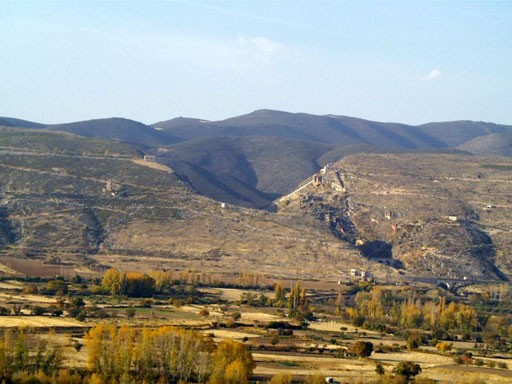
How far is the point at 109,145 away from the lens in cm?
15338

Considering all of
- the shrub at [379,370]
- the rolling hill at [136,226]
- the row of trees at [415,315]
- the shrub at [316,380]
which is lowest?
the row of trees at [415,315]

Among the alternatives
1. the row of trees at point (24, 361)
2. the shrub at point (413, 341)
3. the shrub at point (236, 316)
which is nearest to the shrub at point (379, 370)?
the shrub at point (413, 341)

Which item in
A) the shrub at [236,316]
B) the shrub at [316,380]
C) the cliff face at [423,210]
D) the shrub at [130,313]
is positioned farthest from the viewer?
the cliff face at [423,210]

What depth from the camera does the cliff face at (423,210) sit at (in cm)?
11338

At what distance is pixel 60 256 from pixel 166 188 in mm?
31253

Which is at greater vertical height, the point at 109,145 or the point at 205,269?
the point at 109,145

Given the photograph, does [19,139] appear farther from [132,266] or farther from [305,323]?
[305,323]

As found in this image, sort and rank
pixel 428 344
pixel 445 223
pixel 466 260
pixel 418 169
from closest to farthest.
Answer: pixel 428 344 < pixel 466 260 < pixel 445 223 < pixel 418 169

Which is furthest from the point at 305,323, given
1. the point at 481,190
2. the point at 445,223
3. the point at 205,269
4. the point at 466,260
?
the point at 481,190

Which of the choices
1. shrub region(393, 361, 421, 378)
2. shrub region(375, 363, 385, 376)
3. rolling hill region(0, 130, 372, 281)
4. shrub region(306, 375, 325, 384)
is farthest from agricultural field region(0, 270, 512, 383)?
rolling hill region(0, 130, 372, 281)

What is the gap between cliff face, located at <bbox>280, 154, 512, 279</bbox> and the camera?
113375mm

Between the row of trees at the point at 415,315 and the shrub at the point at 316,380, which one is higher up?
the shrub at the point at 316,380

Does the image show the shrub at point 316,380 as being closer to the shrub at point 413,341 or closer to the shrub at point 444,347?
the shrub at point 413,341

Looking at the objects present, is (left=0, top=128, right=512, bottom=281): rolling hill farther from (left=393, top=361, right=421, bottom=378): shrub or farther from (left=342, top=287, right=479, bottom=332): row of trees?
(left=393, top=361, right=421, bottom=378): shrub
